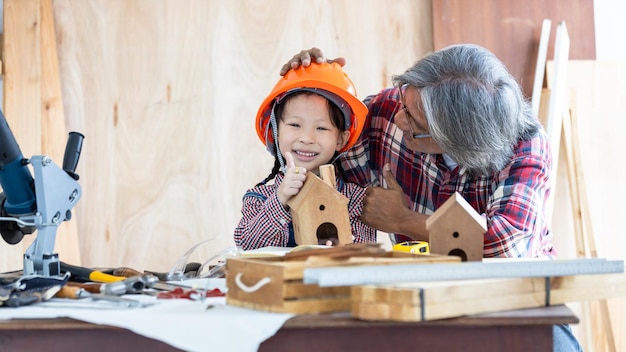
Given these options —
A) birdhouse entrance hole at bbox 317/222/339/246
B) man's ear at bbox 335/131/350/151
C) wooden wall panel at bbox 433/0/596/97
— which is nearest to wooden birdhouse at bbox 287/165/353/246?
birdhouse entrance hole at bbox 317/222/339/246

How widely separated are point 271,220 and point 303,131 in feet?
1.01

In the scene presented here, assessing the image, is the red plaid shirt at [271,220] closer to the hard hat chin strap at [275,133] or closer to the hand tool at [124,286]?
the hard hat chin strap at [275,133]

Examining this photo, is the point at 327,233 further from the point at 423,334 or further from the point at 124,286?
the point at 423,334

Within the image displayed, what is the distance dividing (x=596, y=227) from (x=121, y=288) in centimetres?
276

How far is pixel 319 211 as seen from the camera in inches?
83.9

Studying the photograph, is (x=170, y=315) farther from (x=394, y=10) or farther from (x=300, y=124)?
(x=394, y=10)

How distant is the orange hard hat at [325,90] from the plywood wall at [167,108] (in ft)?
4.26

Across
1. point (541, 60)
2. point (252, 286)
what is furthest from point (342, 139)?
point (541, 60)

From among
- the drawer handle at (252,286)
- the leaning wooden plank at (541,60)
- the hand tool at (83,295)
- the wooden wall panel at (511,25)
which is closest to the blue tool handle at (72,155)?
the hand tool at (83,295)

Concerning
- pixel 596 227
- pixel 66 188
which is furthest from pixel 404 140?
pixel 596 227

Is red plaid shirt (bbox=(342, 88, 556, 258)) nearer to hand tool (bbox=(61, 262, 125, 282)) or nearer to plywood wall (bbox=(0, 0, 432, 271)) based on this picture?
hand tool (bbox=(61, 262, 125, 282))

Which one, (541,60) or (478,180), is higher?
(541,60)

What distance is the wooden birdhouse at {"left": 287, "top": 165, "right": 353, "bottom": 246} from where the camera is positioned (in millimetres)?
2113

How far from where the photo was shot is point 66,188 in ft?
5.51
